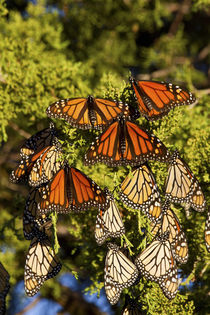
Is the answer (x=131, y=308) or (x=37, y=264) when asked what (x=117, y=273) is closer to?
(x=131, y=308)

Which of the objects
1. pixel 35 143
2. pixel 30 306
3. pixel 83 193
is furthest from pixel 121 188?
pixel 30 306

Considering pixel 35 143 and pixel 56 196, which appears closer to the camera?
pixel 56 196

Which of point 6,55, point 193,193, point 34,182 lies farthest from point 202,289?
point 6,55

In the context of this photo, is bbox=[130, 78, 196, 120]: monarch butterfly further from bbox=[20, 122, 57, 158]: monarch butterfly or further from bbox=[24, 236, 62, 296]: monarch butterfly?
bbox=[24, 236, 62, 296]: monarch butterfly

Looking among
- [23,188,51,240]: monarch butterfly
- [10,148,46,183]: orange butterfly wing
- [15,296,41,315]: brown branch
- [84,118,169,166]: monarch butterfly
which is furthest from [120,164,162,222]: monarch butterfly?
[15,296,41,315]: brown branch

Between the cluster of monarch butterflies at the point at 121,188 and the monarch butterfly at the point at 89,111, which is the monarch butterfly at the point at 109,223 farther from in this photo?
the monarch butterfly at the point at 89,111

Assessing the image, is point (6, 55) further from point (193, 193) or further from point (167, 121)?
point (193, 193)

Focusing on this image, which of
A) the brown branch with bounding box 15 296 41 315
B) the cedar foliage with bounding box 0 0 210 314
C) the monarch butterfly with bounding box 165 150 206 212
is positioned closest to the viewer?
the monarch butterfly with bounding box 165 150 206 212
